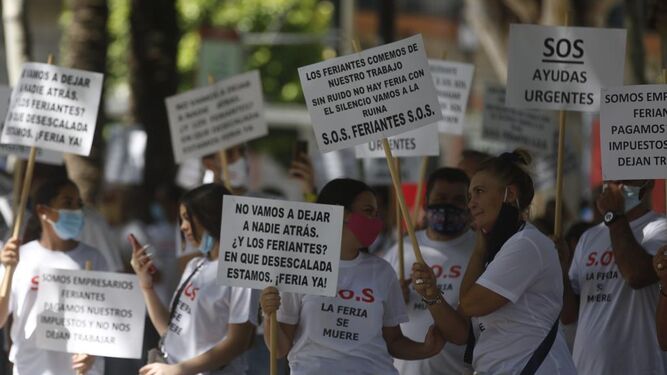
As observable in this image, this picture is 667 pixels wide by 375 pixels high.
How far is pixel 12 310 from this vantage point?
284 inches

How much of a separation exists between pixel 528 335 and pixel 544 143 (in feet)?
15.7

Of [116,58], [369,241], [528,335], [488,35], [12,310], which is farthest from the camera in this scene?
[116,58]

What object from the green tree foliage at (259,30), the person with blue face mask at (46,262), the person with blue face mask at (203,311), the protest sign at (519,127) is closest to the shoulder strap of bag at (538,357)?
the person with blue face mask at (203,311)

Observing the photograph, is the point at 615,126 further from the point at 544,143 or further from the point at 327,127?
the point at 544,143

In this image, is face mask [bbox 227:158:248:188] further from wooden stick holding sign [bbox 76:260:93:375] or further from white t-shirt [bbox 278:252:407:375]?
white t-shirt [bbox 278:252:407:375]

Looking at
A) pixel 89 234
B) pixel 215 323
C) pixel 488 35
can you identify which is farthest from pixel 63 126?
pixel 488 35

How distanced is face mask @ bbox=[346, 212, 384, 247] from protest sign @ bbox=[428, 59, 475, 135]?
2.98 metres

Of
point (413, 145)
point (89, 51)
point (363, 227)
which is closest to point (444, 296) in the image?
point (363, 227)

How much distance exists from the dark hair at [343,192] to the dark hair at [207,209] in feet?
2.13

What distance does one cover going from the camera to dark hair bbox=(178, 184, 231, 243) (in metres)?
6.72

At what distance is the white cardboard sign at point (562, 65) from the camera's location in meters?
7.28

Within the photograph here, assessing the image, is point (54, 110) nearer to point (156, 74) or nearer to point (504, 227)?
point (504, 227)

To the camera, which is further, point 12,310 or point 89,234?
point 89,234

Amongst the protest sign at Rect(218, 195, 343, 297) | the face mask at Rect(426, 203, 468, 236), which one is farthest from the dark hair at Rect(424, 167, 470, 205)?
the protest sign at Rect(218, 195, 343, 297)
